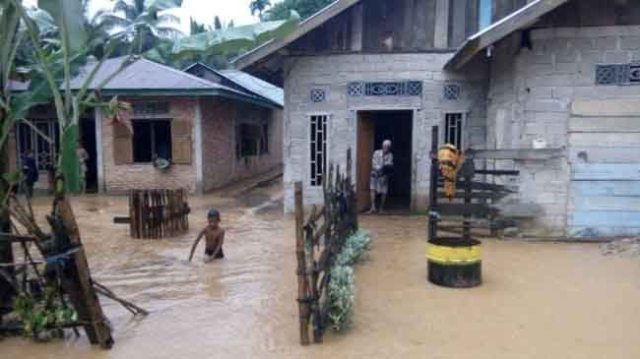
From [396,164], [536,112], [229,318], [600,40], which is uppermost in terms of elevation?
[600,40]

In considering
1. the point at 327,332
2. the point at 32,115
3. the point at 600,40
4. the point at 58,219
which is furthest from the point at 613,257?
the point at 32,115

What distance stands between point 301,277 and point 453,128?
26.6 ft

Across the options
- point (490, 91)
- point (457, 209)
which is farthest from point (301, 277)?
point (490, 91)

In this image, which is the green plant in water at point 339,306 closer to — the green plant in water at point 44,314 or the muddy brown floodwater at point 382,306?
the muddy brown floodwater at point 382,306

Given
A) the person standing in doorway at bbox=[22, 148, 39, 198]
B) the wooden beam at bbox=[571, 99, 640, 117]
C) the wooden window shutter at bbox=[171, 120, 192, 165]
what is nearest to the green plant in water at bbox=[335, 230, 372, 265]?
the wooden beam at bbox=[571, 99, 640, 117]

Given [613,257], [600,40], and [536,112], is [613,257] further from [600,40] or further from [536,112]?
[600,40]

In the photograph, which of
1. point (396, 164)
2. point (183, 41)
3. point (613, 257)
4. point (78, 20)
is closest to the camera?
point (78, 20)

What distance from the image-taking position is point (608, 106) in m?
9.70

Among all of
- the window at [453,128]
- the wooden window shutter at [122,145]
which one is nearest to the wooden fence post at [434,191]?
the window at [453,128]

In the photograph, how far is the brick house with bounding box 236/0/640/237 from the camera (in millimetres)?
9695

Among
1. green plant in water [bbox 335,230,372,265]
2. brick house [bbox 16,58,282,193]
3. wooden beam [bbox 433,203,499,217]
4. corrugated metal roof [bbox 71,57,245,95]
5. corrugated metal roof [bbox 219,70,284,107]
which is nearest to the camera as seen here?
green plant in water [bbox 335,230,372,265]

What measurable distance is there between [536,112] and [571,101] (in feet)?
1.86

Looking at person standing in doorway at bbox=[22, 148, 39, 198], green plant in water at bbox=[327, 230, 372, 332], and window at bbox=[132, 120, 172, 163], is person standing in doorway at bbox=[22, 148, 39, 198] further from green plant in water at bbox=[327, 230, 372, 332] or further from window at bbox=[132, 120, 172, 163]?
green plant in water at bbox=[327, 230, 372, 332]

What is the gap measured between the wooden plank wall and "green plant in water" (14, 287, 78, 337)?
8.02 metres
